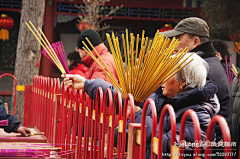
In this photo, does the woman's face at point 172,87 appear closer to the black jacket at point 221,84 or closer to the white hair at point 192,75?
the white hair at point 192,75

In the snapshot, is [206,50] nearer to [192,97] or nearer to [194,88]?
[194,88]

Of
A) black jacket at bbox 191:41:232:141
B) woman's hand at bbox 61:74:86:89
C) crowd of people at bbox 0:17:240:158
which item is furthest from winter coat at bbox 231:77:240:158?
woman's hand at bbox 61:74:86:89

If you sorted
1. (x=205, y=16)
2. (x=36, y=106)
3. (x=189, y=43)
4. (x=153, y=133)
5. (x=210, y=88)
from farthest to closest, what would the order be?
(x=205, y=16)
(x=36, y=106)
(x=189, y=43)
(x=210, y=88)
(x=153, y=133)

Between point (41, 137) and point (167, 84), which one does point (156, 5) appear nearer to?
point (41, 137)

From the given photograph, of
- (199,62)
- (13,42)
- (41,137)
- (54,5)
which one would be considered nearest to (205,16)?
(54,5)

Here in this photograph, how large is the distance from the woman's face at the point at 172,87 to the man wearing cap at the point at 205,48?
16.5 inches

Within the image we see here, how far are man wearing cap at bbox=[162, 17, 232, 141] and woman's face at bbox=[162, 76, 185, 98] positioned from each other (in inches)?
16.5

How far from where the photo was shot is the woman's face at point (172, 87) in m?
1.93

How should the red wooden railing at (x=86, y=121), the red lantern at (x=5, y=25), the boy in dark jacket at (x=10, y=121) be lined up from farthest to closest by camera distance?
the red lantern at (x=5, y=25) < the boy in dark jacket at (x=10, y=121) < the red wooden railing at (x=86, y=121)

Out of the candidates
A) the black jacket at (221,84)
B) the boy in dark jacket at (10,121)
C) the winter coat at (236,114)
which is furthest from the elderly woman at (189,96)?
the boy in dark jacket at (10,121)

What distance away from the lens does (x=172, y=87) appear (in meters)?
1.94

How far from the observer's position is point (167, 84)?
76.8 inches

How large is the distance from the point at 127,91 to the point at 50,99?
64.5 inches

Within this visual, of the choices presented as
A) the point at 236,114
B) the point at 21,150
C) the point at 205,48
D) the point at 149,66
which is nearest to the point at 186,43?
the point at 205,48
